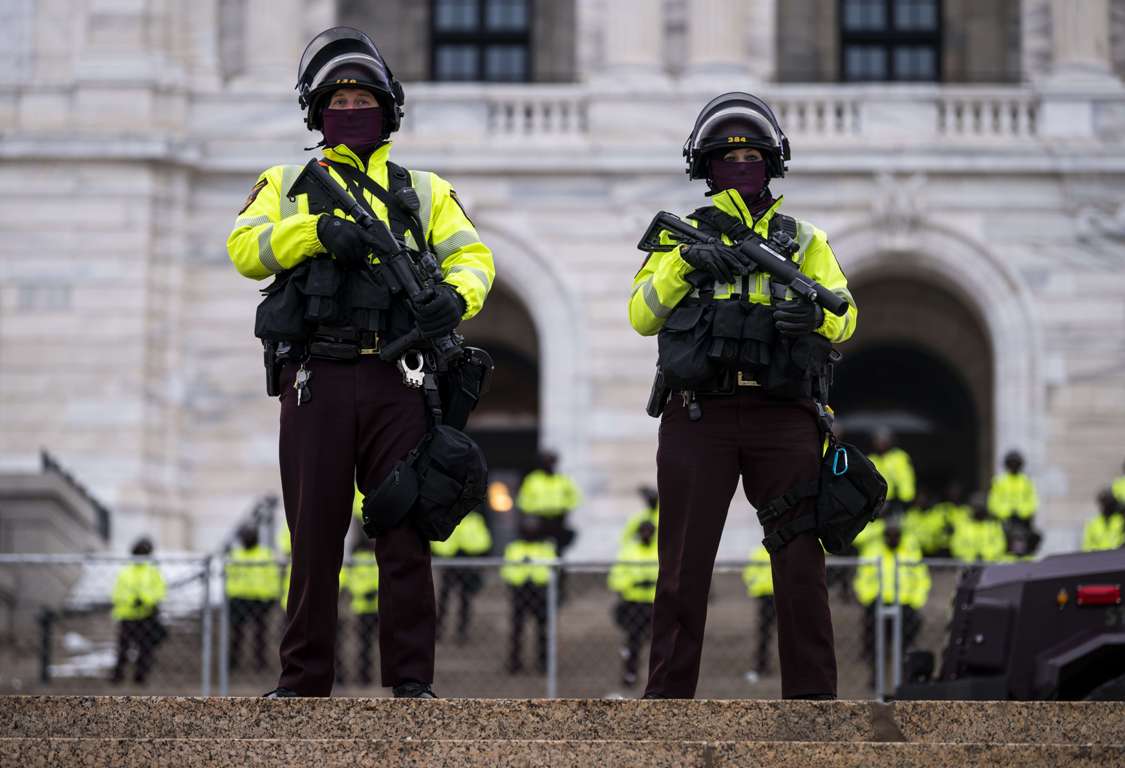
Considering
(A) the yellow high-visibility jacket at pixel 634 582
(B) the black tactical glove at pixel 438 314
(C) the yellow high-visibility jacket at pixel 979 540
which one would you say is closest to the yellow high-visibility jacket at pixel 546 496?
(A) the yellow high-visibility jacket at pixel 634 582

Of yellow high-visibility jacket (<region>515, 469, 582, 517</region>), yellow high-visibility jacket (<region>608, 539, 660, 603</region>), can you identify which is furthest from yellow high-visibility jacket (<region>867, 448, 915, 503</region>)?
yellow high-visibility jacket (<region>608, 539, 660, 603</region>)

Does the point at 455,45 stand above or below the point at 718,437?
above

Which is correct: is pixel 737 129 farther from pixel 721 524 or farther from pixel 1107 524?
pixel 1107 524

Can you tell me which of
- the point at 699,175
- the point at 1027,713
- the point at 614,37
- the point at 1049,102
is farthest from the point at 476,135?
the point at 1027,713

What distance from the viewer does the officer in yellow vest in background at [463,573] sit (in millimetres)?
17484

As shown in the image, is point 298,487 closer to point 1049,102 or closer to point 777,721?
point 777,721

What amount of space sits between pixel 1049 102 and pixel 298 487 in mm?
19899

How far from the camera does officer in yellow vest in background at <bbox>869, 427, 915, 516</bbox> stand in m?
19.1

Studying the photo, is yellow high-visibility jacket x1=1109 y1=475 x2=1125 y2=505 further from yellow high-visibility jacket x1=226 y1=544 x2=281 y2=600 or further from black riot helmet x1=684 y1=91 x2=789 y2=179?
black riot helmet x1=684 y1=91 x2=789 y2=179

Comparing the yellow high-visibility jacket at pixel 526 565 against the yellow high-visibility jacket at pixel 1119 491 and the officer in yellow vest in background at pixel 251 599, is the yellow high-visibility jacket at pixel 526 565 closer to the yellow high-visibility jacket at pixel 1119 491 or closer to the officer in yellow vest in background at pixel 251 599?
the officer in yellow vest in background at pixel 251 599

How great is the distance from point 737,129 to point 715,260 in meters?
0.56

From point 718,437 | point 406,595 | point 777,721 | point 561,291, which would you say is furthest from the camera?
point 561,291

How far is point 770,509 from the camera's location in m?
7.98

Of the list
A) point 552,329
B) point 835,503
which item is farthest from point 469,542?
point 835,503
